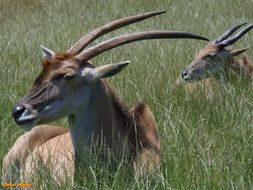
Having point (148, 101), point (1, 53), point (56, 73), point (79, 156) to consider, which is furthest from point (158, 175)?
point (1, 53)

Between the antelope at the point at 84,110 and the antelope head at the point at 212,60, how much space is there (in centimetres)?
339

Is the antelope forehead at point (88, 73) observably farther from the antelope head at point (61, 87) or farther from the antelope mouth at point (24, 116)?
the antelope mouth at point (24, 116)

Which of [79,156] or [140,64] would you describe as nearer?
[79,156]

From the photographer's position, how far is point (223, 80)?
6.80 metres

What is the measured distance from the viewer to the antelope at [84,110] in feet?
13.9

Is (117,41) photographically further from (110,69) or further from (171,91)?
(171,91)

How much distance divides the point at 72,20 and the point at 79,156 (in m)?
9.56

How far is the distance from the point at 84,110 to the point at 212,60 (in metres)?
4.49

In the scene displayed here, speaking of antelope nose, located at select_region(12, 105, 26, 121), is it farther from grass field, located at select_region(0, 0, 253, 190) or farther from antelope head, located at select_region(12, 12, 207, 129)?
grass field, located at select_region(0, 0, 253, 190)

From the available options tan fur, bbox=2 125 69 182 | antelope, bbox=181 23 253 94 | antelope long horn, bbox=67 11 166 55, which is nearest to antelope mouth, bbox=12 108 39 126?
antelope long horn, bbox=67 11 166 55

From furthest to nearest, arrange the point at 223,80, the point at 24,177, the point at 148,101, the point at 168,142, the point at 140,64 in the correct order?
the point at 140,64
the point at 223,80
the point at 148,101
the point at 168,142
the point at 24,177

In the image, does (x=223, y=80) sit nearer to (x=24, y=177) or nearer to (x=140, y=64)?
(x=140, y=64)

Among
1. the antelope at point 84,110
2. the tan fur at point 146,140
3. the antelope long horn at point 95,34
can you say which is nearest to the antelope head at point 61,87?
the antelope at point 84,110

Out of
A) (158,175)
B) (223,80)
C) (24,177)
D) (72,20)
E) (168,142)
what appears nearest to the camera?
(158,175)
